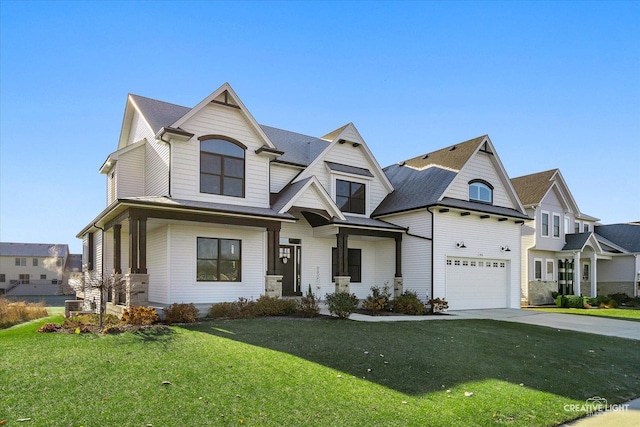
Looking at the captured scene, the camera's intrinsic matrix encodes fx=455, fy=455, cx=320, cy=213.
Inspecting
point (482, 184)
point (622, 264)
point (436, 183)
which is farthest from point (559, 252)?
point (436, 183)

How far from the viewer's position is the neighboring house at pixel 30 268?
64875 mm

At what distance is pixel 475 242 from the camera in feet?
72.9

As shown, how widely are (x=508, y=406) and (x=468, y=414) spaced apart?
911 mm

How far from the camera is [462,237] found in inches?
852

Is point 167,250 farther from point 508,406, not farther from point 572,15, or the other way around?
point 572,15

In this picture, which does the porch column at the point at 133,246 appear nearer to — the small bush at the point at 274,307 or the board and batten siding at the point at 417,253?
the small bush at the point at 274,307

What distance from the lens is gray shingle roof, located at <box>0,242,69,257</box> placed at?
2614 inches

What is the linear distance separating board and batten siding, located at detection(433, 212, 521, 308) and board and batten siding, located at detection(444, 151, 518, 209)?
1045 millimetres

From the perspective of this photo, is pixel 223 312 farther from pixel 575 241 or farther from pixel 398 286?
pixel 575 241

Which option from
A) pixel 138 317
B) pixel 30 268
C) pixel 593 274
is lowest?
pixel 30 268

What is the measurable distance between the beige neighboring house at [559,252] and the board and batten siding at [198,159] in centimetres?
2081

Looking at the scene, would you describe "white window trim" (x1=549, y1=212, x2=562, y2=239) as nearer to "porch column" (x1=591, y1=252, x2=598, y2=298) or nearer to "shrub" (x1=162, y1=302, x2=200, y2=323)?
"porch column" (x1=591, y1=252, x2=598, y2=298)

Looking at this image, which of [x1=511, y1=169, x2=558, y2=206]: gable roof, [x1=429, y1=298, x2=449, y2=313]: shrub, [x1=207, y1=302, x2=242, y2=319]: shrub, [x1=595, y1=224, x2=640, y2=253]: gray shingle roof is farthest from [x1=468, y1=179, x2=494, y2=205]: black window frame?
[x1=595, y1=224, x2=640, y2=253]: gray shingle roof

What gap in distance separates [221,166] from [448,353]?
11.1 m
